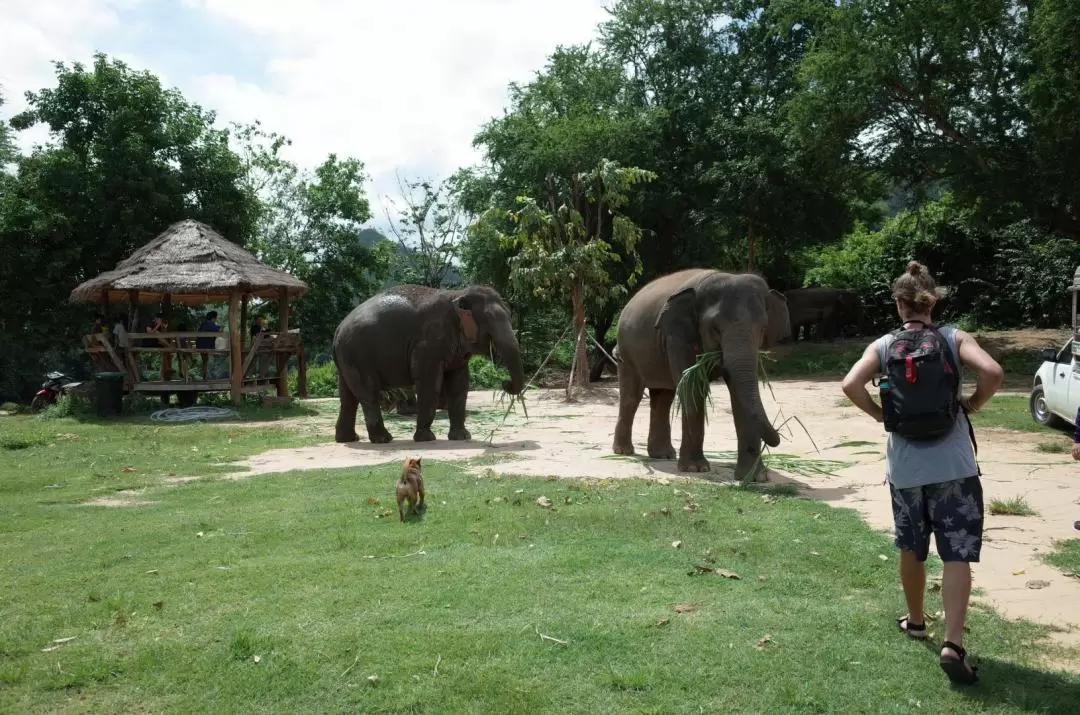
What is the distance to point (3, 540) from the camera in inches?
320

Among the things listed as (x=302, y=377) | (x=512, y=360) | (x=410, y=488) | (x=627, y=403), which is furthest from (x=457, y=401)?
(x=302, y=377)

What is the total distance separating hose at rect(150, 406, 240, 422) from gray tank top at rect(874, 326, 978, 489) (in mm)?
17635

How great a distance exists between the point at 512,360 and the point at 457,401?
1604mm

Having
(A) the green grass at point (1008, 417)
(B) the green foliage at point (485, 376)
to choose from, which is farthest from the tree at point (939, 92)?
(B) the green foliage at point (485, 376)

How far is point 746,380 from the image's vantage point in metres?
10.2

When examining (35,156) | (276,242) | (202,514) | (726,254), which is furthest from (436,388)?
(276,242)

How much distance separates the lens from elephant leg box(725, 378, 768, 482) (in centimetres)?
1015

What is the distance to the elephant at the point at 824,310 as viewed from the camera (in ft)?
114

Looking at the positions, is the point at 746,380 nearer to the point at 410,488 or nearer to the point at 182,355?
the point at 410,488

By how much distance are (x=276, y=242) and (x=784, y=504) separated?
32.5 m

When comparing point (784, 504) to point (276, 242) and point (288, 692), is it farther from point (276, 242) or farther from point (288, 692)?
point (276, 242)

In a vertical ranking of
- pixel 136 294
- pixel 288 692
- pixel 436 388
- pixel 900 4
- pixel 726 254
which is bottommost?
pixel 288 692

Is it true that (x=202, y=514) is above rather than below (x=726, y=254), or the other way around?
below

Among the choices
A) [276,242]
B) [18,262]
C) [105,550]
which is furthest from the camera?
[276,242]
